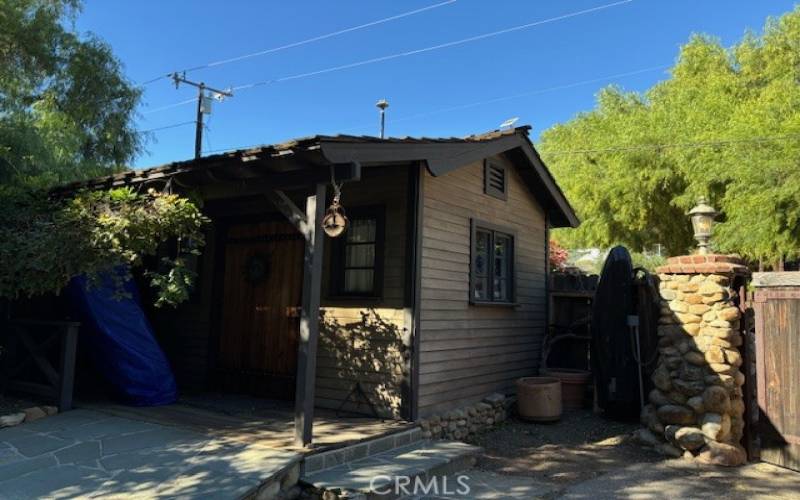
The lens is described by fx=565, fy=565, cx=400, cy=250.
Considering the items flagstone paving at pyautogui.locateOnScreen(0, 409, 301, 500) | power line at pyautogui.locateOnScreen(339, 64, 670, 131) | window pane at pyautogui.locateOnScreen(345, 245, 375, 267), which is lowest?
flagstone paving at pyautogui.locateOnScreen(0, 409, 301, 500)

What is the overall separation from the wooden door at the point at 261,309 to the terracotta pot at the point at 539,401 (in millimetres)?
2872

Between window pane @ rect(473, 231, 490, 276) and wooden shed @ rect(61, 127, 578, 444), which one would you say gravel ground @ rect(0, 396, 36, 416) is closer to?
wooden shed @ rect(61, 127, 578, 444)

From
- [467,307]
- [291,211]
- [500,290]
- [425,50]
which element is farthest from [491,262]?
[425,50]

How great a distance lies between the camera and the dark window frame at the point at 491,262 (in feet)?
22.3

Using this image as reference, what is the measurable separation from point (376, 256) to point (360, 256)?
0.91 ft

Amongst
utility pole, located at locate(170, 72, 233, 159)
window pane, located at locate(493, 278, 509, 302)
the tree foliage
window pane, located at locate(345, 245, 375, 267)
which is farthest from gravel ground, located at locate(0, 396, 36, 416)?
utility pole, located at locate(170, 72, 233, 159)

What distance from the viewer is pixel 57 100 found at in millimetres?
13070

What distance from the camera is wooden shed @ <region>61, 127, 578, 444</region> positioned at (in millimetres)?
4793

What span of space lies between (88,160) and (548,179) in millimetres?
11289

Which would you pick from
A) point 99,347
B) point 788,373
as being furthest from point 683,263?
point 99,347

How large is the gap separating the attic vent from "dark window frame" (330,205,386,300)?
181cm

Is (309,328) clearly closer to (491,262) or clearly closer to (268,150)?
(268,150)

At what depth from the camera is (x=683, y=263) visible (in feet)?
19.7

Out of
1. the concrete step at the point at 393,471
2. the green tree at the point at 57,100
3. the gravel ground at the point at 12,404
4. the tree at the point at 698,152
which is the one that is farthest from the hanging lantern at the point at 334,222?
the tree at the point at 698,152
